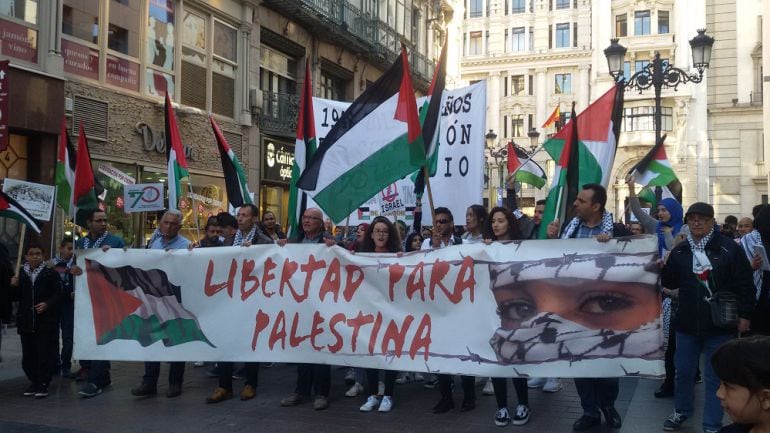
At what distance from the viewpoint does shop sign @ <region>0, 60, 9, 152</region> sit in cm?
848

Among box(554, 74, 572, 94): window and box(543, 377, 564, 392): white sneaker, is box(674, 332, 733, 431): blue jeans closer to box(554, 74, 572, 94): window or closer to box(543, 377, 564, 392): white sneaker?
box(543, 377, 564, 392): white sneaker

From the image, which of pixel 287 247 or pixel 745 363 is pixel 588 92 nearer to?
pixel 287 247

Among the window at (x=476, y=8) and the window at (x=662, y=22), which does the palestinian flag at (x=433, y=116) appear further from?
the window at (x=476, y=8)

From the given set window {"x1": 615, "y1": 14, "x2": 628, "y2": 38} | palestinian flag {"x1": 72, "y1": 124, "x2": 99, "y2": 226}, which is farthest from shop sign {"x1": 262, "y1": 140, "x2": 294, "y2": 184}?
window {"x1": 615, "y1": 14, "x2": 628, "y2": 38}

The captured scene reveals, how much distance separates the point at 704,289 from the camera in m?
5.25

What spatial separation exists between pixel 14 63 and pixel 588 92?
2029 inches

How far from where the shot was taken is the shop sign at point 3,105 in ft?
27.8

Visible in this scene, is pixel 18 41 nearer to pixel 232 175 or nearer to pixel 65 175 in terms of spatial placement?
pixel 65 175

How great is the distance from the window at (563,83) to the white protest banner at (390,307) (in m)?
54.9

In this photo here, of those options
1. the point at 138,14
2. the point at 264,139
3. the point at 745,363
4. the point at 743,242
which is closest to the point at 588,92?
the point at 264,139

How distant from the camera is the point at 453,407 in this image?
632 centimetres

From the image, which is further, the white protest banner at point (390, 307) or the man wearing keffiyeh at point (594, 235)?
the man wearing keffiyeh at point (594, 235)

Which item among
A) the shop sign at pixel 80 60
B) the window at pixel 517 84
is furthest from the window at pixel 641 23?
the shop sign at pixel 80 60

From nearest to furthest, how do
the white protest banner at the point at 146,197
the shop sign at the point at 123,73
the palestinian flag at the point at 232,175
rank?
the palestinian flag at the point at 232,175 < the white protest banner at the point at 146,197 < the shop sign at the point at 123,73
